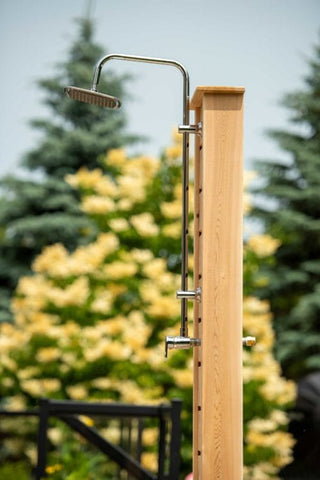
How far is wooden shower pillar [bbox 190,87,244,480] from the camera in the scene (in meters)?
1.47

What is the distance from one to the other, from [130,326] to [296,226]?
7.30 feet

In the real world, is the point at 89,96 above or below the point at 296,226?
below

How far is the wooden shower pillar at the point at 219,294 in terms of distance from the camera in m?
1.47

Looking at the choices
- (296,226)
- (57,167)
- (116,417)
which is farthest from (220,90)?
(57,167)

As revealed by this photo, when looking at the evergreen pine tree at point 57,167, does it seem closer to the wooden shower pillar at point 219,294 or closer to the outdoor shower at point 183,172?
the outdoor shower at point 183,172

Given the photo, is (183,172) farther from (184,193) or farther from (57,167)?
(57,167)

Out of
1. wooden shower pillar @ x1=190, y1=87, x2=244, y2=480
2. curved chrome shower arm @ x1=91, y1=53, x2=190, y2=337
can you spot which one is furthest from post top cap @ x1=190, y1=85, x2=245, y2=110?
curved chrome shower arm @ x1=91, y1=53, x2=190, y2=337

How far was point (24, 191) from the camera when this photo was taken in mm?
5914

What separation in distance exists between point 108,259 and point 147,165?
64 cm

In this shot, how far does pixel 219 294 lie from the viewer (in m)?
1.50

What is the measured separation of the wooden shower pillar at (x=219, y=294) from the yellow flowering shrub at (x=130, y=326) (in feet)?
7.45

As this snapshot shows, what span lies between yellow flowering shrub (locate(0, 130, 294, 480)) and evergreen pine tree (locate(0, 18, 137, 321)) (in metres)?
1.53

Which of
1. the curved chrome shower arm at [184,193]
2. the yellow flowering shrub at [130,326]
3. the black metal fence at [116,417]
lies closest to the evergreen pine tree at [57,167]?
the yellow flowering shrub at [130,326]

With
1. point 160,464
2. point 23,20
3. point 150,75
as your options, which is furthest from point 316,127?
point 160,464
